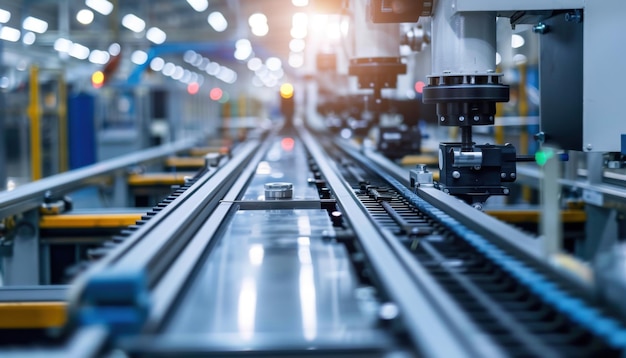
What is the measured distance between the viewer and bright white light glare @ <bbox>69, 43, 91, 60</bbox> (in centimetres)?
1922

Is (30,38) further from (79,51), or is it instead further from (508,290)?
(508,290)

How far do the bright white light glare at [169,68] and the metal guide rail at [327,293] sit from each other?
24.9 metres

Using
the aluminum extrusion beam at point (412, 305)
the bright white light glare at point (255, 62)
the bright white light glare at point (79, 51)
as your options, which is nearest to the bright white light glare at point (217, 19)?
the bright white light glare at point (79, 51)

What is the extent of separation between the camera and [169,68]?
2795 cm

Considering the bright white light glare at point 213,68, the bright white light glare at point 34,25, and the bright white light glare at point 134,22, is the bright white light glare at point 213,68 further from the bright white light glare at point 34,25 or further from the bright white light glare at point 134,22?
the bright white light glare at point 34,25

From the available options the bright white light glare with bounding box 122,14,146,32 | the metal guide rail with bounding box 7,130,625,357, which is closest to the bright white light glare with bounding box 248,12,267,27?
the bright white light glare with bounding box 122,14,146,32

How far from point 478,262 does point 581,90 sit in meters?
1.35

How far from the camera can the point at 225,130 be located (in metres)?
13.6

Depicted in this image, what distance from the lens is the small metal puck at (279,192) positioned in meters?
3.13

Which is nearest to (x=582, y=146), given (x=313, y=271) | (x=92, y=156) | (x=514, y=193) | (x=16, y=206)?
(x=313, y=271)

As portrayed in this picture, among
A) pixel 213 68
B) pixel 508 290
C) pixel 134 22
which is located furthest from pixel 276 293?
pixel 213 68

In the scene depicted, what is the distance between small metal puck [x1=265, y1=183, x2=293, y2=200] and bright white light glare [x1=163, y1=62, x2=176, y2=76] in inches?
944

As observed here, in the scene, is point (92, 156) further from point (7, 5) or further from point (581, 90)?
point (581, 90)

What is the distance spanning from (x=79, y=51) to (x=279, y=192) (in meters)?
18.4
